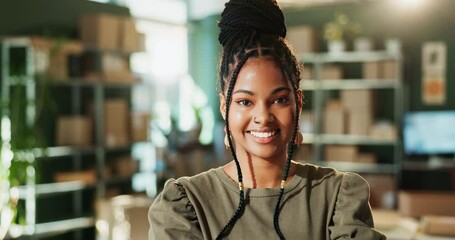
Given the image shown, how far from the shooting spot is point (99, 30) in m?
6.23

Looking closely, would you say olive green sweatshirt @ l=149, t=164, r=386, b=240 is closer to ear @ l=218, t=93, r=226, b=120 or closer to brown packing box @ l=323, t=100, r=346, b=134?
ear @ l=218, t=93, r=226, b=120

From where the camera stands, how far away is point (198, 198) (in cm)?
113

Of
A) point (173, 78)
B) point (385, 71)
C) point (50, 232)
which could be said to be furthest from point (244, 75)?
point (173, 78)

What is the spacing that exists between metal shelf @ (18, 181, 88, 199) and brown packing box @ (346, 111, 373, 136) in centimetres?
305

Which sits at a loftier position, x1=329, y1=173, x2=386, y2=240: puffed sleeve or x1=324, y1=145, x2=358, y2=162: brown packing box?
x1=329, y1=173, x2=386, y2=240: puffed sleeve

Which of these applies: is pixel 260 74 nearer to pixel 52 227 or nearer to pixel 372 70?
pixel 52 227

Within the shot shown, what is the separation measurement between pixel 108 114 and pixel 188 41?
102 inches

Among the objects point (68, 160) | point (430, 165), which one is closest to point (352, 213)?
point (68, 160)

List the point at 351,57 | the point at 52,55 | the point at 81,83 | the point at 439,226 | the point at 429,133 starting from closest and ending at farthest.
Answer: the point at 439,226 < the point at 52,55 < the point at 81,83 < the point at 429,133 < the point at 351,57

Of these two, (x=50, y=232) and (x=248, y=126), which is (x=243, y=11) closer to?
(x=248, y=126)

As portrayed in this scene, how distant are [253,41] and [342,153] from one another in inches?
258

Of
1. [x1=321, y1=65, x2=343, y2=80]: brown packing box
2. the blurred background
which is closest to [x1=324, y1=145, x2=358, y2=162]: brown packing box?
the blurred background

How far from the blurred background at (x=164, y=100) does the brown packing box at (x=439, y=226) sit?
7.83 ft

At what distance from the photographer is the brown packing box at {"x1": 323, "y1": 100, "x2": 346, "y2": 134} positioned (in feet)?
24.5
